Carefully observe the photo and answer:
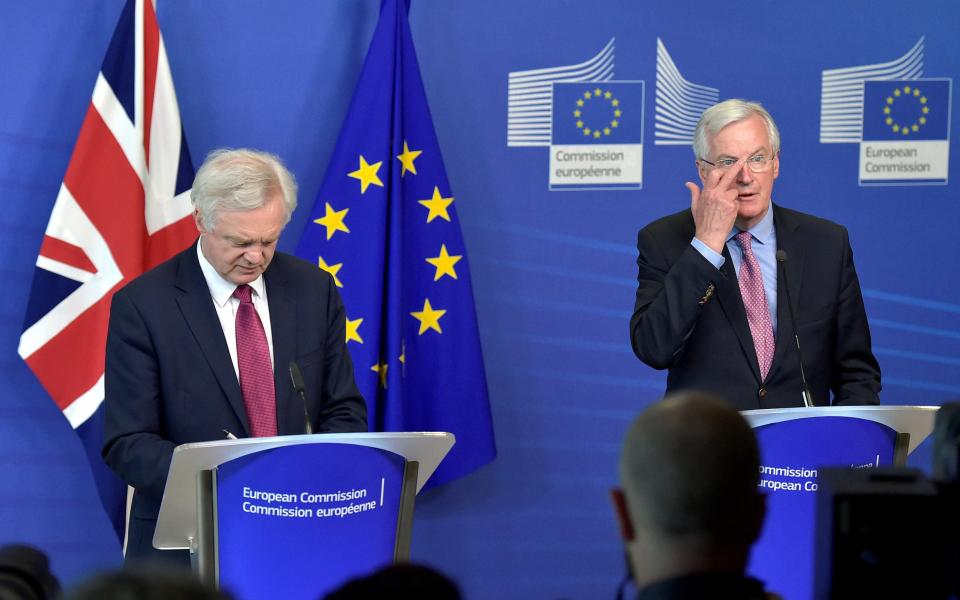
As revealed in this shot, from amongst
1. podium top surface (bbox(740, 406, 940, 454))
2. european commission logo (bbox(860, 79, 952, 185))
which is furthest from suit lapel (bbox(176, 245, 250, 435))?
european commission logo (bbox(860, 79, 952, 185))

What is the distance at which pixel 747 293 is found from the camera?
11.2 feet

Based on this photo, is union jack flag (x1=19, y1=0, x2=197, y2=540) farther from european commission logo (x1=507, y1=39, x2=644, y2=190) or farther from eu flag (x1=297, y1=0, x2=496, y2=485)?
european commission logo (x1=507, y1=39, x2=644, y2=190)

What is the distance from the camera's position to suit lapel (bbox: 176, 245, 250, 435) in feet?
10.2

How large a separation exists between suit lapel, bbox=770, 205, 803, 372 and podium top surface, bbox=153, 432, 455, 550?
1137 mm

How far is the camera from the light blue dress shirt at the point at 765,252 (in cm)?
343

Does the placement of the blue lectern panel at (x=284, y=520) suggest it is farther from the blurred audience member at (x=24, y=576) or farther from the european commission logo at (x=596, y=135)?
the european commission logo at (x=596, y=135)

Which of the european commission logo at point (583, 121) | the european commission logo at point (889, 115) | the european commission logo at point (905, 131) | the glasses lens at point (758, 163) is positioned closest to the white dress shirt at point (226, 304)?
the glasses lens at point (758, 163)

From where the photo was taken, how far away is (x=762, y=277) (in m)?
3.45

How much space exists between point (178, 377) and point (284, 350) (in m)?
0.28

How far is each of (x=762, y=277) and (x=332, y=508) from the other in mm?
1553

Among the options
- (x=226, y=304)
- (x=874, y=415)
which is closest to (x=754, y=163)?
(x=874, y=415)

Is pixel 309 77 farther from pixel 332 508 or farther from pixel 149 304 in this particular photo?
pixel 332 508

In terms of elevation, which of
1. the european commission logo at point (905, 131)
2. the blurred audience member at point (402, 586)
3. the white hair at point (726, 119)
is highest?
the european commission logo at point (905, 131)

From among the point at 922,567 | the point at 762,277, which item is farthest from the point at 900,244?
the point at 922,567
